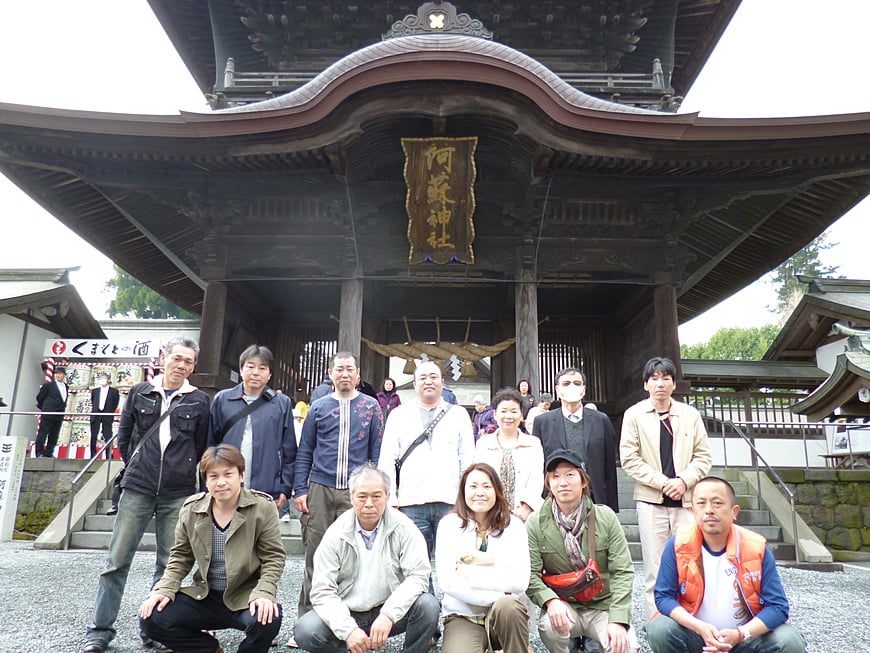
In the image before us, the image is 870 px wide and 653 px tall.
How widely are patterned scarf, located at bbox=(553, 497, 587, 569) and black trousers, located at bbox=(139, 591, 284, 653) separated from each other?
4.74ft

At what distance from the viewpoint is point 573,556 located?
9.98 feet

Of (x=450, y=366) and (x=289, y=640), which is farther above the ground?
(x=450, y=366)

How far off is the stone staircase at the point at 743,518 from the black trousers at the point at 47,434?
886 centimetres

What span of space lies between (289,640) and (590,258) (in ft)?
21.8

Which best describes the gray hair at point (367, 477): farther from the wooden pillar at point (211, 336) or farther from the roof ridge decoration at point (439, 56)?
the wooden pillar at point (211, 336)

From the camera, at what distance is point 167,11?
34.7 ft

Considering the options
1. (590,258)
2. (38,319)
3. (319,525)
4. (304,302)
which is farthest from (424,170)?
(38,319)

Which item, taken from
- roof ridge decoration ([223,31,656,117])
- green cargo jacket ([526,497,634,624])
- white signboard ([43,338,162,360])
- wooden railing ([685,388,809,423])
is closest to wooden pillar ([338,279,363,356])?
roof ridge decoration ([223,31,656,117])

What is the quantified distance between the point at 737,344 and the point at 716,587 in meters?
41.3

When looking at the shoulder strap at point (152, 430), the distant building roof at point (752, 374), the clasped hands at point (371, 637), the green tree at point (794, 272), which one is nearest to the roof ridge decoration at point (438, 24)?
the shoulder strap at point (152, 430)

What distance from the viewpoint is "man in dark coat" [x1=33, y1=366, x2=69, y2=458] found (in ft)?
32.8

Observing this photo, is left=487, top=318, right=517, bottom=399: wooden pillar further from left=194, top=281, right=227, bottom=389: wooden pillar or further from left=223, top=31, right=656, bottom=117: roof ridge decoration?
left=194, top=281, right=227, bottom=389: wooden pillar

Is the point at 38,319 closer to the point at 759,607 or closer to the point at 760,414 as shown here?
the point at 759,607

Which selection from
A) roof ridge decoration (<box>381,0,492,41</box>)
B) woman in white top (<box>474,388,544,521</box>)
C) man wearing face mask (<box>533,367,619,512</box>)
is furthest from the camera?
roof ridge decoration (<box>381,0,492,41</box>)
